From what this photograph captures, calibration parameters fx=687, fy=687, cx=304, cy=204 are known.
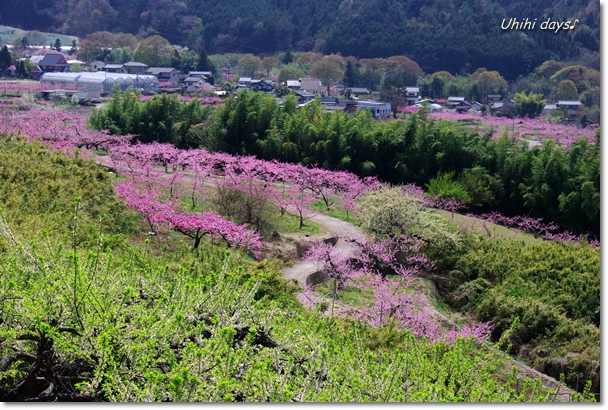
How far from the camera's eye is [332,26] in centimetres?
4628

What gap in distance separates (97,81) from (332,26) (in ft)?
64.5

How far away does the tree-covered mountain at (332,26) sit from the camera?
34281mm

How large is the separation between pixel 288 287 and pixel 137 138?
1488cm

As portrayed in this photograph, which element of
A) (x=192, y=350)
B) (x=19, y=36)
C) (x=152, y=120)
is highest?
(x=192, y=350)

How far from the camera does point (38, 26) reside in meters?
36.6

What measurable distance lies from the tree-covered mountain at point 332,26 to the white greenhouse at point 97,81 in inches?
155

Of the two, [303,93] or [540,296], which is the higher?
[303,93]

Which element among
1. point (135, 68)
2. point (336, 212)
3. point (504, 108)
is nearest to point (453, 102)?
point (504, 108)

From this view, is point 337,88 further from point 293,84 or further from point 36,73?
point 36,73

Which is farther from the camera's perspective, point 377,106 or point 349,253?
point 377,106

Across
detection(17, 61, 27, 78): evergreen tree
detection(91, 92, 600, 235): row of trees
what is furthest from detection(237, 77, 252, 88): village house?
detection(91, 92, 600, 235): row of trees

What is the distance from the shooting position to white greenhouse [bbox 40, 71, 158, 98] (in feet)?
103

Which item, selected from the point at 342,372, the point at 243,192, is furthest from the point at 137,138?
the point at 342,372

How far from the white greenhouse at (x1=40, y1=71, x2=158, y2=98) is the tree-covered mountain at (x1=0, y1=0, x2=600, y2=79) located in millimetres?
3929
